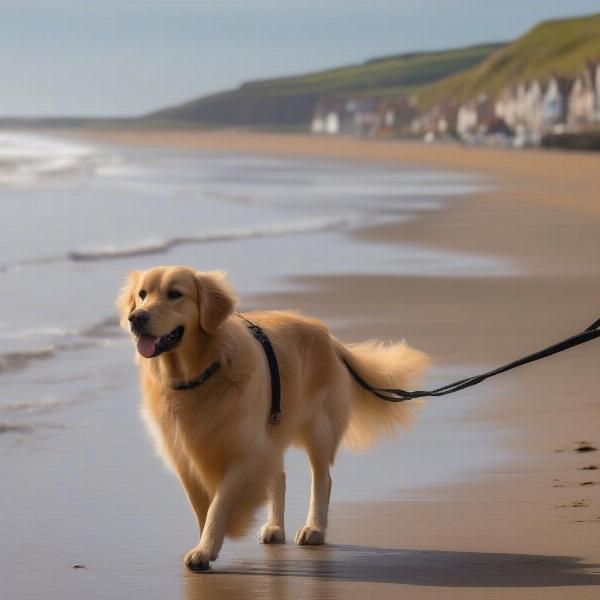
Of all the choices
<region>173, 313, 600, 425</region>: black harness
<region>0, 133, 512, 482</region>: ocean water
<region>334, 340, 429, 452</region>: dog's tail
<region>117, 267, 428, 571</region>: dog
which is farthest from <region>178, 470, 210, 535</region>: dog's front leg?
<region>0, 133, 512, 482</region>: ocean water

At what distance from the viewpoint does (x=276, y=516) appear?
6.48 m

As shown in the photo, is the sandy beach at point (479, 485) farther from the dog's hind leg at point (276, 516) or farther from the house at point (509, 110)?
the house at point (509, 110)

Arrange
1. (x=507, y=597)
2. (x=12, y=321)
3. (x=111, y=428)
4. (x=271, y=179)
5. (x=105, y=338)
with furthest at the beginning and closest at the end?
(x=271, y=179)
(x=12, y=321)
(x=105, y=338)
(x=111, y=428)
(x=507, y=597)

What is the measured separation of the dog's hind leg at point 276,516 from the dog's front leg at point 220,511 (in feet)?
0.84

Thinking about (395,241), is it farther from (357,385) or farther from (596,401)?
(357,385)

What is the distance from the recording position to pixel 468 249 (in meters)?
20.0

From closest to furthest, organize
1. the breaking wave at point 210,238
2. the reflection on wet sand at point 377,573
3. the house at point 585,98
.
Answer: the reflection on wet sand at point 377,573, the breaking wave at point 210,238, the house at point 585,98

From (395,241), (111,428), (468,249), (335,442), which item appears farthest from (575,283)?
(335,442)

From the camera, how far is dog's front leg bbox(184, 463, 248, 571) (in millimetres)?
5805

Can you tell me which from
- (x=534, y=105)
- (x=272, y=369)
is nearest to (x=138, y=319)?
(x=272, y=369)

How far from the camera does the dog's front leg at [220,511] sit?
5805mm

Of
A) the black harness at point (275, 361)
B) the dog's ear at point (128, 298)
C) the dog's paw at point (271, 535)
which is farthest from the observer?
the dog's paw at point (271, 535)

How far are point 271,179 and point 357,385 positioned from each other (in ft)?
135

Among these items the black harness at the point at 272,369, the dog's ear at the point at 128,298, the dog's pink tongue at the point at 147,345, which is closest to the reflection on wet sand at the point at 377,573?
the black harness at the point at 272,369
